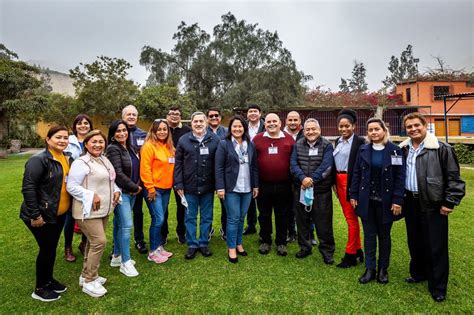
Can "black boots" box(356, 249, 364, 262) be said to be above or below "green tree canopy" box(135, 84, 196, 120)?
below

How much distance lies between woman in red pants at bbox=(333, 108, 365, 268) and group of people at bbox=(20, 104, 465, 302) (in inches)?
0.5

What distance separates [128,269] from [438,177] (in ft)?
10.8

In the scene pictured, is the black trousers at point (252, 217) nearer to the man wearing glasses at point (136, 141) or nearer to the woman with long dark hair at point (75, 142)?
the man wearing glasses at point (136, 141)

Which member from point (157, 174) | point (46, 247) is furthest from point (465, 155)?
point (46, 247)

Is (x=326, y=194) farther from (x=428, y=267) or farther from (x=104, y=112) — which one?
(x=104, y=112)

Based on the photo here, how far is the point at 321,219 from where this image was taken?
3805 millimetres

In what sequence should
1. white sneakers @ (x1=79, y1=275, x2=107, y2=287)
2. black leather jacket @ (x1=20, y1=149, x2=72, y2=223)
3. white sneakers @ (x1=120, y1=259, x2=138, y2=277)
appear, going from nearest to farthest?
black leather jacket @ (x1=20, y1=149, x2=72, y2=223), white sneakers @ (x1=79, y1=275, x2=107, y2=287), white sneakers @ (x1=120, y1=259, x2=138, y2=277)

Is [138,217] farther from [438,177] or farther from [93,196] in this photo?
[438,177]

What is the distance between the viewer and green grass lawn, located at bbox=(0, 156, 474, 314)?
2.88 metres

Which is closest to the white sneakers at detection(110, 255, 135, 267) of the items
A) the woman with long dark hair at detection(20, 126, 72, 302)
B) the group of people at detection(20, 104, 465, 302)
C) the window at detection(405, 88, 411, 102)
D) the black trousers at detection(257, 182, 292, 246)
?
the group of people at detection(20, 104, 465, 302)

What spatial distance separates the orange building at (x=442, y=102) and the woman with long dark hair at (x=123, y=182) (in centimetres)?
2257

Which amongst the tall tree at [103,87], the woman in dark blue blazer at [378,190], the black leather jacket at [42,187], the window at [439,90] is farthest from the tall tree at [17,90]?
the window at [439,90]

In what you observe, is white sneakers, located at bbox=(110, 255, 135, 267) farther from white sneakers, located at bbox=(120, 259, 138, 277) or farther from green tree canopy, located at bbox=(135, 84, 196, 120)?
green tree canopy, located at bbox=(135, 84, 196, 120)

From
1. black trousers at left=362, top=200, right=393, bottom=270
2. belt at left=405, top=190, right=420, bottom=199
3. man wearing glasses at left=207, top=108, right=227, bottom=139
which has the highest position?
man wearing glasses at left=207, top=108, right=227, bottom=139
